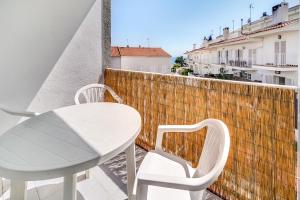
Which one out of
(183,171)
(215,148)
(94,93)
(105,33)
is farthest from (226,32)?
(215,148)

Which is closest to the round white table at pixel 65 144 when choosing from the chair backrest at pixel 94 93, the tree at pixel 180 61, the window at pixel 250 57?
the chair backrest at pixel 94 93

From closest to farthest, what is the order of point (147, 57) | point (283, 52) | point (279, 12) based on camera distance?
point (283, 52) < point (147, 57) < point (279, 12)

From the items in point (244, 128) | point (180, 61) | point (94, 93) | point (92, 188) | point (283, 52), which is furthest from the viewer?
point (180, 61)

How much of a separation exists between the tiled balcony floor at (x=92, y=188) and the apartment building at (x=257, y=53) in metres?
4.37

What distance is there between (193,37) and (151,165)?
506 inches

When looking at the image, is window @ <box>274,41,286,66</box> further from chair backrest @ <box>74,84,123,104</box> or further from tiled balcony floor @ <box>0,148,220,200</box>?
tiled balcony floor @ <box>0,148,220,200</box>

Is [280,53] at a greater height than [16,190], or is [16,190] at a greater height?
[280,53]

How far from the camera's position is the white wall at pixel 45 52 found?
305 cm

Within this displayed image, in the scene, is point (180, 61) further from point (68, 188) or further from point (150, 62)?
point (68, 188)

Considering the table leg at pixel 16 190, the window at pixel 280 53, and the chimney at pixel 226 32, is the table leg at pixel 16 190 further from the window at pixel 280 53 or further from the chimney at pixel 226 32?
the chimney at pixel 226 32

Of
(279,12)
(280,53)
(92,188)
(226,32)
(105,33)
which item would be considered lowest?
(92,188)

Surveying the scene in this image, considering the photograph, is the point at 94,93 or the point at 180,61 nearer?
the point at 94,93

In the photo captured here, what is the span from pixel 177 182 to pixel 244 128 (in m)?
1.08

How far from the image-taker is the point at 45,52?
3400 millimetres
